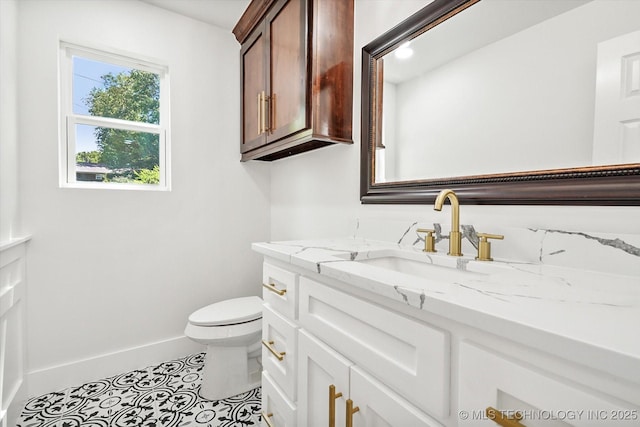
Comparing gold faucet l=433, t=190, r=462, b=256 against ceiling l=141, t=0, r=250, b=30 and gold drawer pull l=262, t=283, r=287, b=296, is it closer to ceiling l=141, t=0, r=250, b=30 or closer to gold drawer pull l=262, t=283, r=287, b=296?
gold drawer pull l=262, t=283, r=287, b=296

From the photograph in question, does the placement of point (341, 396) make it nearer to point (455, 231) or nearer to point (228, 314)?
point (455, 231)

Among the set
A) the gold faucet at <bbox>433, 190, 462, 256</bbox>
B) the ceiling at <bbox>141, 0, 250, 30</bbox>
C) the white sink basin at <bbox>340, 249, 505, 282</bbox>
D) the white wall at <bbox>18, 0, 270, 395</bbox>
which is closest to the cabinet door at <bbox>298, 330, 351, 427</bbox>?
the white sink basin at <bbox>340, 249, 505, 282</bbox>

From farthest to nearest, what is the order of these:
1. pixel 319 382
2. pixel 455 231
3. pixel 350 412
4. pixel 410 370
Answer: pixel 455 231 < pixel 319 382 < pixel 350 412 < pixel 410 370

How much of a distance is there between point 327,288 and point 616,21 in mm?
1040

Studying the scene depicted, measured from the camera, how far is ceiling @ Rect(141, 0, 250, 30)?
1.97 meters

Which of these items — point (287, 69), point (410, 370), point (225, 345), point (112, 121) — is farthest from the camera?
point (112, 121)

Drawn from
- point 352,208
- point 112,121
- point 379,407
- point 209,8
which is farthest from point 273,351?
point 209,8

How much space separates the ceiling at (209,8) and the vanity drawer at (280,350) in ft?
6.49

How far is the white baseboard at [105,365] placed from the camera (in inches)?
67.7

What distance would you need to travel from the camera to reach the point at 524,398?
444mm

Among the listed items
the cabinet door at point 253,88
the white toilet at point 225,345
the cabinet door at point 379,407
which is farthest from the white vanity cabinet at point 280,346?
the cabinet door at point 253,88

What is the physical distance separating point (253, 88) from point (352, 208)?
3.57 ft

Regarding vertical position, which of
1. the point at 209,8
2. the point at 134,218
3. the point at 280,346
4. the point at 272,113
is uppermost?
the point at 209,8

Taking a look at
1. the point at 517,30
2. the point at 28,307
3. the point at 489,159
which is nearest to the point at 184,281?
the point at 28,307
